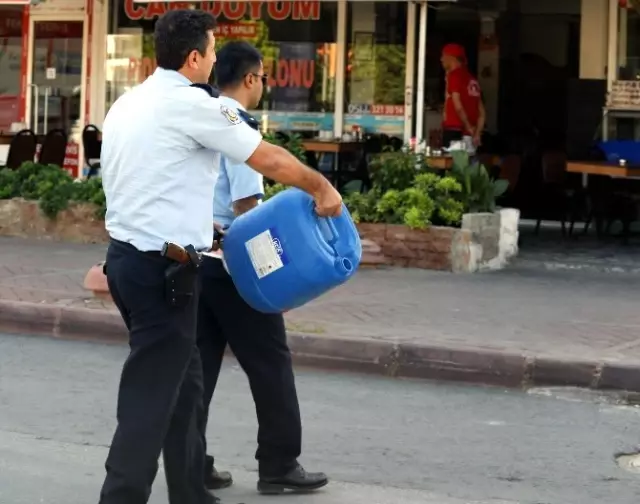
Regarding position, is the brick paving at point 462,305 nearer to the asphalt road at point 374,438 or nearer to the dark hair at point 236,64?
the asphalt road at point 374,438

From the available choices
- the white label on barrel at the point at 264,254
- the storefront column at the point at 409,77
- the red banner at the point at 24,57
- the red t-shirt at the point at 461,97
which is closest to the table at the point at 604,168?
the red t-shirt at the point at 461,97

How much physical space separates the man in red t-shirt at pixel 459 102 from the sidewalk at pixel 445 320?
8.68 feet

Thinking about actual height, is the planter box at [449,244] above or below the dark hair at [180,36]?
below

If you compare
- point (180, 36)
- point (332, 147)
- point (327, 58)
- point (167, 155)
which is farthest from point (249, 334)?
point (327, 58)

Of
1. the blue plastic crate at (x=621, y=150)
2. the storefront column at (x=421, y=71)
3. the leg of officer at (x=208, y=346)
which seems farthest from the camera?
the storefront column at (x=421, y=71)

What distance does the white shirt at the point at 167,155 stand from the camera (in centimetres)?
436

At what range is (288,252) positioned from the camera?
187 inches

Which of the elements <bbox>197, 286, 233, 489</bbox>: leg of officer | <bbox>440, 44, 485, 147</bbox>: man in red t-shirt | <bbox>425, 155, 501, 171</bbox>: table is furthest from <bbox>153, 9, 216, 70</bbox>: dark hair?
<bbox>440, 44, 485, 147</bbox>: man in red t-shirt

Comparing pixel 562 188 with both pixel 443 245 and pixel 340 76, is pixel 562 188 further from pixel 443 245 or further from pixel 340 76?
pixel 443 245

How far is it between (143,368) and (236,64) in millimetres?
1449

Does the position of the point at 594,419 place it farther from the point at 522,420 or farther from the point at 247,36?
the point at 247,36

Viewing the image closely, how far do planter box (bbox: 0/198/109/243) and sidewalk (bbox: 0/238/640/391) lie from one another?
2.88 ft

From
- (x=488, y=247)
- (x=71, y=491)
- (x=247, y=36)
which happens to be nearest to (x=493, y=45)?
(x=247, y=36)

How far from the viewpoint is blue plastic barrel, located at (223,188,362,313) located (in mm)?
4746
